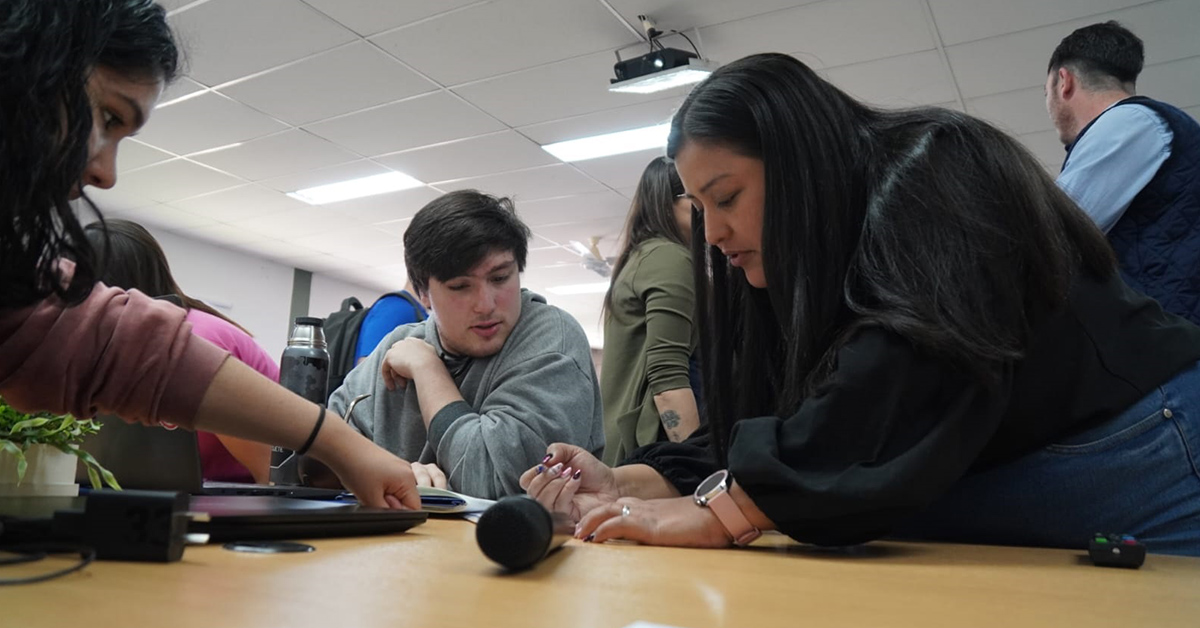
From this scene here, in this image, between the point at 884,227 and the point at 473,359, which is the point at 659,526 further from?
the point at 473,359

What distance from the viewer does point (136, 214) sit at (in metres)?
6.61

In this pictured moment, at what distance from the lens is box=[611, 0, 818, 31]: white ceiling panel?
3234mm

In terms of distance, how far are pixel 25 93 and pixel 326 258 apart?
7.55m

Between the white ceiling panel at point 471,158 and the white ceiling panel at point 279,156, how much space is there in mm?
332

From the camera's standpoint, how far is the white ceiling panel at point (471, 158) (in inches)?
189

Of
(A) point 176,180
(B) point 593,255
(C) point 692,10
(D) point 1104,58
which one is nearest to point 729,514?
(D) point 1104,58

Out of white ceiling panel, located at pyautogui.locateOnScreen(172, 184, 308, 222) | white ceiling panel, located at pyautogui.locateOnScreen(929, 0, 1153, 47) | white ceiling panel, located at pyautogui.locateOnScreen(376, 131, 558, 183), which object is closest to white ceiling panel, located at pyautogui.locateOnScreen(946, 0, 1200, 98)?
white ceiling panel, located at pyautogui.locateOnScreen(929, 0, 1153, 47)

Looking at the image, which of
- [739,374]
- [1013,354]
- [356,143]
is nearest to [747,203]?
[739,374]

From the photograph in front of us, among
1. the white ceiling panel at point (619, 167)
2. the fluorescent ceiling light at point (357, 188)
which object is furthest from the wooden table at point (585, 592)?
the fluorescent ceiling light at point (357, 188)

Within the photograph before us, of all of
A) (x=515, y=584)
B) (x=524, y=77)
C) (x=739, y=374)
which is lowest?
(x=515, y=584)

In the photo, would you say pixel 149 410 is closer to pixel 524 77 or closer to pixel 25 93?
pixel 25 93

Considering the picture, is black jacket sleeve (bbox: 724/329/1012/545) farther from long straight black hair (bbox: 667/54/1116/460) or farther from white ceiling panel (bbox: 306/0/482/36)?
white ceiling panel (bbox: 306/0/482/36)

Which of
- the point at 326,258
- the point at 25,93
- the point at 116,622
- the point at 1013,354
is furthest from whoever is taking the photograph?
the point at 326,258

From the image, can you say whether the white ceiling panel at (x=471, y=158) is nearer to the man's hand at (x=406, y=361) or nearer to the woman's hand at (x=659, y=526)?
the man's hand at (x=406, y=361)
